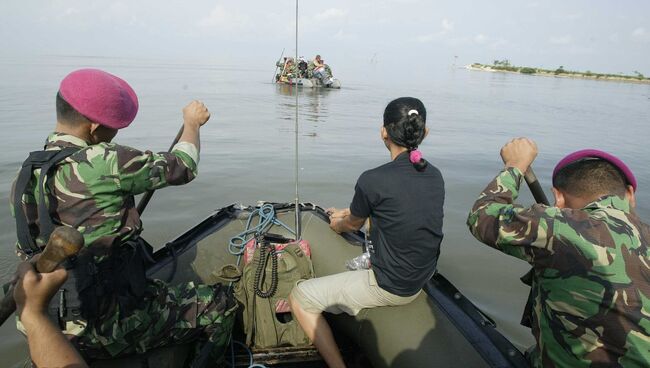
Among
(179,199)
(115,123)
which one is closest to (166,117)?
(179,199)

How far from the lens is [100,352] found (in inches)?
83.3

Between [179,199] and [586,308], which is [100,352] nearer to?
[586,308]

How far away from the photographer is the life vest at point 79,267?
1.83 meters

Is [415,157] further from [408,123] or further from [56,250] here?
[56,250]

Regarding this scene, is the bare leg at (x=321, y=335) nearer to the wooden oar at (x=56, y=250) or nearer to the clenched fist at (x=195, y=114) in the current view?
the clenched fist at (x=195, y=114)

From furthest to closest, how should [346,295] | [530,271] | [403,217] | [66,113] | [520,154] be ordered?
[346,295]
[403,217]
[530,271]
[520,154]
[66,113]

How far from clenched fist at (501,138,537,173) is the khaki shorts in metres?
1.07

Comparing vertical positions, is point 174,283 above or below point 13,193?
below

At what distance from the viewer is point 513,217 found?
1759 mm

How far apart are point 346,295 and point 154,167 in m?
1.42

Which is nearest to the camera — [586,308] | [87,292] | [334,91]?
[586,308]

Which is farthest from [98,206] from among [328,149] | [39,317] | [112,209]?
[328,149]

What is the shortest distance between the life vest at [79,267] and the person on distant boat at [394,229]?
44.0 inches

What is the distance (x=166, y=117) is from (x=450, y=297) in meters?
13.5
